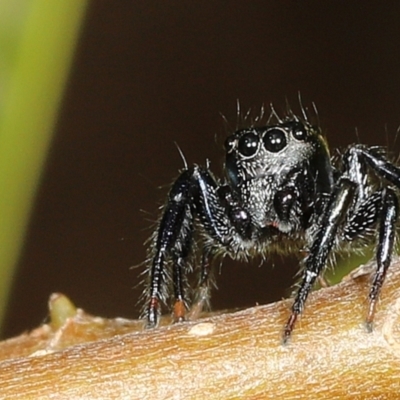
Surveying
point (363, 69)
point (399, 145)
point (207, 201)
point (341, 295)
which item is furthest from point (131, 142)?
point (341, 295)

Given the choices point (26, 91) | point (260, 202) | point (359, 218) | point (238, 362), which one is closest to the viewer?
point (238, 362)

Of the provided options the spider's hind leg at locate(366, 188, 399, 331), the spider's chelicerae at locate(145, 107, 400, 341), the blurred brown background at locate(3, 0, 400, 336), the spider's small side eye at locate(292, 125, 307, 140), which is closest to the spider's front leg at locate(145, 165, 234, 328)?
the spider's chelicerae at locate(145, 107, 400, 341)

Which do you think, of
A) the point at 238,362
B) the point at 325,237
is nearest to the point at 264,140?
the point at 325,237

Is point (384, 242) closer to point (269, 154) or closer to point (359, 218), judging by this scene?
point (359, 218)

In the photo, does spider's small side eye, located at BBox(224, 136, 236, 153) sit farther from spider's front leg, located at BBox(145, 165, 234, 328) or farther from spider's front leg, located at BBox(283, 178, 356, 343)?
spider's front leg, located at BBox(283, 178, 356, 343)

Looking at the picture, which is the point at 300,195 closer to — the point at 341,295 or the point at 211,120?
the point at 341,295

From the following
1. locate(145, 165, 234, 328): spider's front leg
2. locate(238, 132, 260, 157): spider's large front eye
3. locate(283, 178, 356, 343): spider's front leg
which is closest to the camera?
locate(283, 178, 356, 343): spider's front leg
